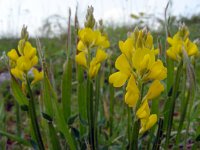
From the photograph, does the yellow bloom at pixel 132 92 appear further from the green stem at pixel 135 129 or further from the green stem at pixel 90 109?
the green stem at pixel 90 109

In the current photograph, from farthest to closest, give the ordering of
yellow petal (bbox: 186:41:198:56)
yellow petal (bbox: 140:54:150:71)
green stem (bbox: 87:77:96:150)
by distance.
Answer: green stem (bbox: 87:77:96:150), yellow petal (bbox: 186:41:198:56), yellow petal (bbox: 140:54:150:71)

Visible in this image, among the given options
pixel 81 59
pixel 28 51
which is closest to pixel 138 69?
pixel 81 59

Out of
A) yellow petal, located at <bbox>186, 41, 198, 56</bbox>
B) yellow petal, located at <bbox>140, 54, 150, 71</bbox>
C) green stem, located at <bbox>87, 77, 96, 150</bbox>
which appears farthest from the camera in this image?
green stem, located at <bbox>87, 77, 96, 150</bbox>

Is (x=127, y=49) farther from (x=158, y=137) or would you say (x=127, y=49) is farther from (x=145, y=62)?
(x=158, y=137)

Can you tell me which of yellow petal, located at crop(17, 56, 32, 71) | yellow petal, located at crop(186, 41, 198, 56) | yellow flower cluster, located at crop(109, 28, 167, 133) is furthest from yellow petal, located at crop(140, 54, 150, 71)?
yellow petal, located at crop(17, 56, 32, 71)

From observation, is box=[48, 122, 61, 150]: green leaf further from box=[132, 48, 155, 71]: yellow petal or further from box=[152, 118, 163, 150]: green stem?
box=[132, 48, 155, 71]: yellow petal

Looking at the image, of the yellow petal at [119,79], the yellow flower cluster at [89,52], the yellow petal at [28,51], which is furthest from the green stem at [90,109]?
the yellow petal at [119,79]
